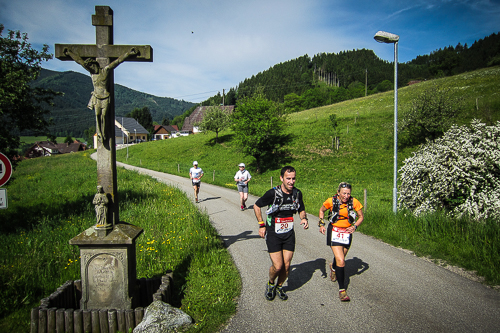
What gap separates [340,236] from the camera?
192 inches

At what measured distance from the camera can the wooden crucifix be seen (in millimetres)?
4051

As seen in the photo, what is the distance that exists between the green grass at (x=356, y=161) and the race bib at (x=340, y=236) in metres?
2.72

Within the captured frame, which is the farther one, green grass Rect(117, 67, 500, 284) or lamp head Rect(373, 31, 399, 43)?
lamp head Rect(373, 31, 399, 43)

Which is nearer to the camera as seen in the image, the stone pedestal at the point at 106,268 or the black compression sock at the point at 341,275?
the stone pedestal at the point at 106,268

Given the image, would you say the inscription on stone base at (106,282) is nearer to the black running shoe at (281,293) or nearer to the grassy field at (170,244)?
the grassy field at (170,244)

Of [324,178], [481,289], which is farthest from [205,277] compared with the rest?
[324,178]

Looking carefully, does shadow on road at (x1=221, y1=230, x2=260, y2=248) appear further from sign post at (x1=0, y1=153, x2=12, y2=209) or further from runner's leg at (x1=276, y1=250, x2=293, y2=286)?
sign post at (x1=0, y1=153, x2=12, y2=209)

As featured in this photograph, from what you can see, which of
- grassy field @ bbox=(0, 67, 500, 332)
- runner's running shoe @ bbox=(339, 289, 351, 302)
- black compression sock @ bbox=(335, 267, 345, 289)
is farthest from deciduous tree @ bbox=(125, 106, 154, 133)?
runner's running shoe @ bbox=(339, 289, 351, 302)

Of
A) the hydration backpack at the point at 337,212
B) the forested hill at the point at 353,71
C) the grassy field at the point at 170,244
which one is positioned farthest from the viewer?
the forested hill at the point at 353,71

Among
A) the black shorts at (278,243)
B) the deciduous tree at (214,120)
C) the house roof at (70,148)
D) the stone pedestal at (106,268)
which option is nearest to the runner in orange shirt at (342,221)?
the black shorts at (278,243)

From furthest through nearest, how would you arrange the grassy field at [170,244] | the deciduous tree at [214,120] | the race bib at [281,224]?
the deciduous tree at [214,120] → the grassy field at [170,244] → the race bib at [281,224]

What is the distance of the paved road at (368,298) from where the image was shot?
152 inches

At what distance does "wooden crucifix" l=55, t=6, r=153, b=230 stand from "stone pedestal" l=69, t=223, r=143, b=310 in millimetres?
264

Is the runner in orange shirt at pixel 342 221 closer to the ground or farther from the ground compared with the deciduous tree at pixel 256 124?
closer to the ground
